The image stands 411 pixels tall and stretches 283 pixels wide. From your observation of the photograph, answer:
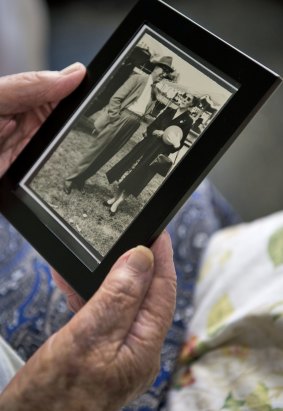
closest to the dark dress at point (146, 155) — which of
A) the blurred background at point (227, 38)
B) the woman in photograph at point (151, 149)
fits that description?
the woman in photograph at point (151, 149)

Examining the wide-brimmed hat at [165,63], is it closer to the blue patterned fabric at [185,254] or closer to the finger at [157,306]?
the finger at [157,306]

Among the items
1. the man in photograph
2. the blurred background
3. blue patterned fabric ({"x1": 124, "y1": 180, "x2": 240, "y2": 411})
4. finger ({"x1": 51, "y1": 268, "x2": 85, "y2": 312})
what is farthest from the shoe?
the blurred background

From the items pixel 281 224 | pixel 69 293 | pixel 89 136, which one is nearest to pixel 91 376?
pixel 69 293

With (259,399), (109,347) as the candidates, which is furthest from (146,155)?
(259,399)

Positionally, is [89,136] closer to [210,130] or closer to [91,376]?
[210,130]

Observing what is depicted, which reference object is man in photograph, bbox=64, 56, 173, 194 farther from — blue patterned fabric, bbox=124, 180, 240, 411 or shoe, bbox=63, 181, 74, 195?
blue patterned fabric, bbox=124, 180, 240, 411

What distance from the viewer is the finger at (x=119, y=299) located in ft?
1.77

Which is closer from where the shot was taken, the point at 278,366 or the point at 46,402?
the point at 46,402

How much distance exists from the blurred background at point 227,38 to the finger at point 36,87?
0.26m

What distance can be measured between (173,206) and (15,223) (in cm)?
22

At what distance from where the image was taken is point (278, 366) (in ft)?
2.14

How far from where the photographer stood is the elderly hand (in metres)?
0.54

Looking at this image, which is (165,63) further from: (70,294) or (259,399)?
(259,399)

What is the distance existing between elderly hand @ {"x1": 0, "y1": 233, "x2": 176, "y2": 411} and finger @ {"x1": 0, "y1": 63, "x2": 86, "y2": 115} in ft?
Answer: 0.82
